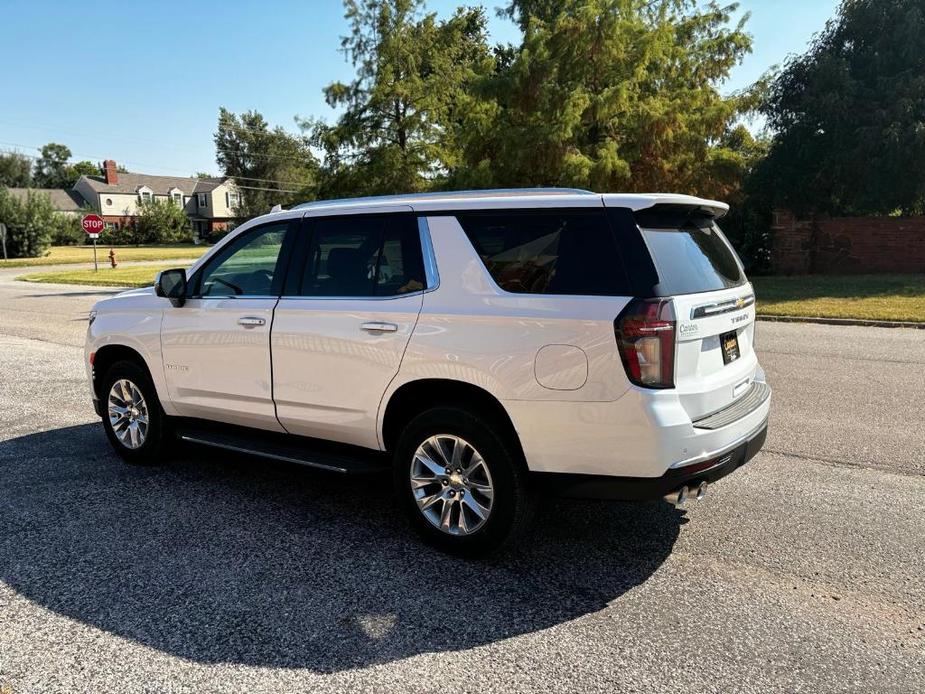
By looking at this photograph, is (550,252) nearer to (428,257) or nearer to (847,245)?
(428,257)

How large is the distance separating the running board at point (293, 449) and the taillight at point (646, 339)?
1578mm

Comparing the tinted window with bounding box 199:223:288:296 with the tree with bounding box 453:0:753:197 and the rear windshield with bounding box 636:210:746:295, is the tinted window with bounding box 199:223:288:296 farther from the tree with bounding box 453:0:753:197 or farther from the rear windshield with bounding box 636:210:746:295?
the tree with bounding box 453:0:753:197

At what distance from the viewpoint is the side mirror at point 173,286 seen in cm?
489

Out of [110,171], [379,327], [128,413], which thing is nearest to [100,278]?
[128,413]

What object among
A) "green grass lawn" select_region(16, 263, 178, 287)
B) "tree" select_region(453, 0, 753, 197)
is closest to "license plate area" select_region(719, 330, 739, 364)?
"tree" select_region(453, 0, 753, 197)

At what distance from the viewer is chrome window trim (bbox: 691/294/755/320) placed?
3.45 metres

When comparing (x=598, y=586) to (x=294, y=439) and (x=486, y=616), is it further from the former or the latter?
(x=294, y=439)

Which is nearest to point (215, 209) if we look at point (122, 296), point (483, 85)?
point (483, 85)

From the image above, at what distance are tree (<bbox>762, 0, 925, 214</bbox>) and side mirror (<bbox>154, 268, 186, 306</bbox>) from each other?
18.8 m

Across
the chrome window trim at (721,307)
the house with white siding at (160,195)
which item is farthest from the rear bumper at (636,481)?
the house with white siding at (160,195)

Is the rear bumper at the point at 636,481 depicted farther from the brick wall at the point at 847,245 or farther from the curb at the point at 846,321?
the brick wall at the point at 847,245

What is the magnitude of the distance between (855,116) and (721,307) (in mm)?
18842

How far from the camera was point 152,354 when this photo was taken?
5.12 m

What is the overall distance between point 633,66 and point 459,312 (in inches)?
642
